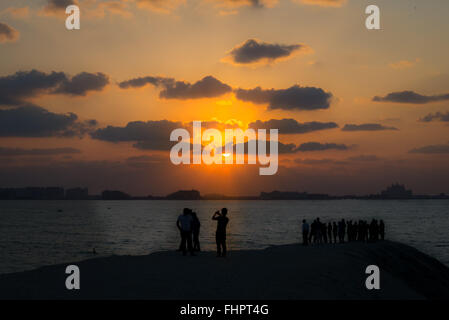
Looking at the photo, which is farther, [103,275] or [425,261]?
[425,261]

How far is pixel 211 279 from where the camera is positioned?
14.9 meters

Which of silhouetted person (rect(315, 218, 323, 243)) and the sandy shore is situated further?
silhouetted person (rect(315, 218, 323, 243))

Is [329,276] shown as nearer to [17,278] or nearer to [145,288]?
[145,288]

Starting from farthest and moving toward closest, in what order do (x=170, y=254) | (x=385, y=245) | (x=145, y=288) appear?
(x=385, y=245)
(x=170, y=254)
(x=145, y=288)

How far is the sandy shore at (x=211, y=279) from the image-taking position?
13.1 m

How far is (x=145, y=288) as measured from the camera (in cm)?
1359

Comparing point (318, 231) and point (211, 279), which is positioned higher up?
point (211, 279)

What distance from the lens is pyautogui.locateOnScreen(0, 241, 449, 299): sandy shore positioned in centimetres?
1309

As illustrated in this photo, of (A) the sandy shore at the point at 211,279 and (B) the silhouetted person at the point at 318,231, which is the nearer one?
(A) the sandy shore at the point at 211,279
